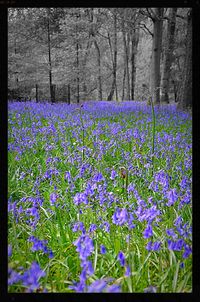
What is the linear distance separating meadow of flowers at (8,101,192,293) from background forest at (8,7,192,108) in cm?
41

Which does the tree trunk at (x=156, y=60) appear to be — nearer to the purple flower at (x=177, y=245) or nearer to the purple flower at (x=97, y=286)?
the purple flower at (x=177, y=245)

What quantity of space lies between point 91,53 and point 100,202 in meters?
1.55

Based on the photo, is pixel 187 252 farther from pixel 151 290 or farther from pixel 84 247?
pixel 84 247

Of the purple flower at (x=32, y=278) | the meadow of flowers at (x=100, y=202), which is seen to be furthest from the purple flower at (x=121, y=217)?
the purple flower at (x=32, y=278)

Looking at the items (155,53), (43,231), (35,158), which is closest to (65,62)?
(35,158)

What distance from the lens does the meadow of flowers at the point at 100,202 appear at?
4.95 ft

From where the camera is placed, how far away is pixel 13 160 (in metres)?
2.85

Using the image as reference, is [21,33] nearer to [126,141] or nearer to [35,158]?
[35,158]

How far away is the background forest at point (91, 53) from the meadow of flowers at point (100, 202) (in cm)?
41

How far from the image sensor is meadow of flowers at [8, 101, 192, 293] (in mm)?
1510

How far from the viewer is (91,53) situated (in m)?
2.90

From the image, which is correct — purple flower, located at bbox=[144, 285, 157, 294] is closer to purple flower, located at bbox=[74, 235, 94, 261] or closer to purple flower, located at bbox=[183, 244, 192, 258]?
purple flower, located at bbox=[183, 244, 192, 258]

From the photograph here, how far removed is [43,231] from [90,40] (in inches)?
73.5

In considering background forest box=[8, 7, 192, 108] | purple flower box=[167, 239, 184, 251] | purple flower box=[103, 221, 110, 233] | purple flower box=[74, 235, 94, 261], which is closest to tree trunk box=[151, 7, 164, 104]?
background forest box=[8, 7, 192, 108]
